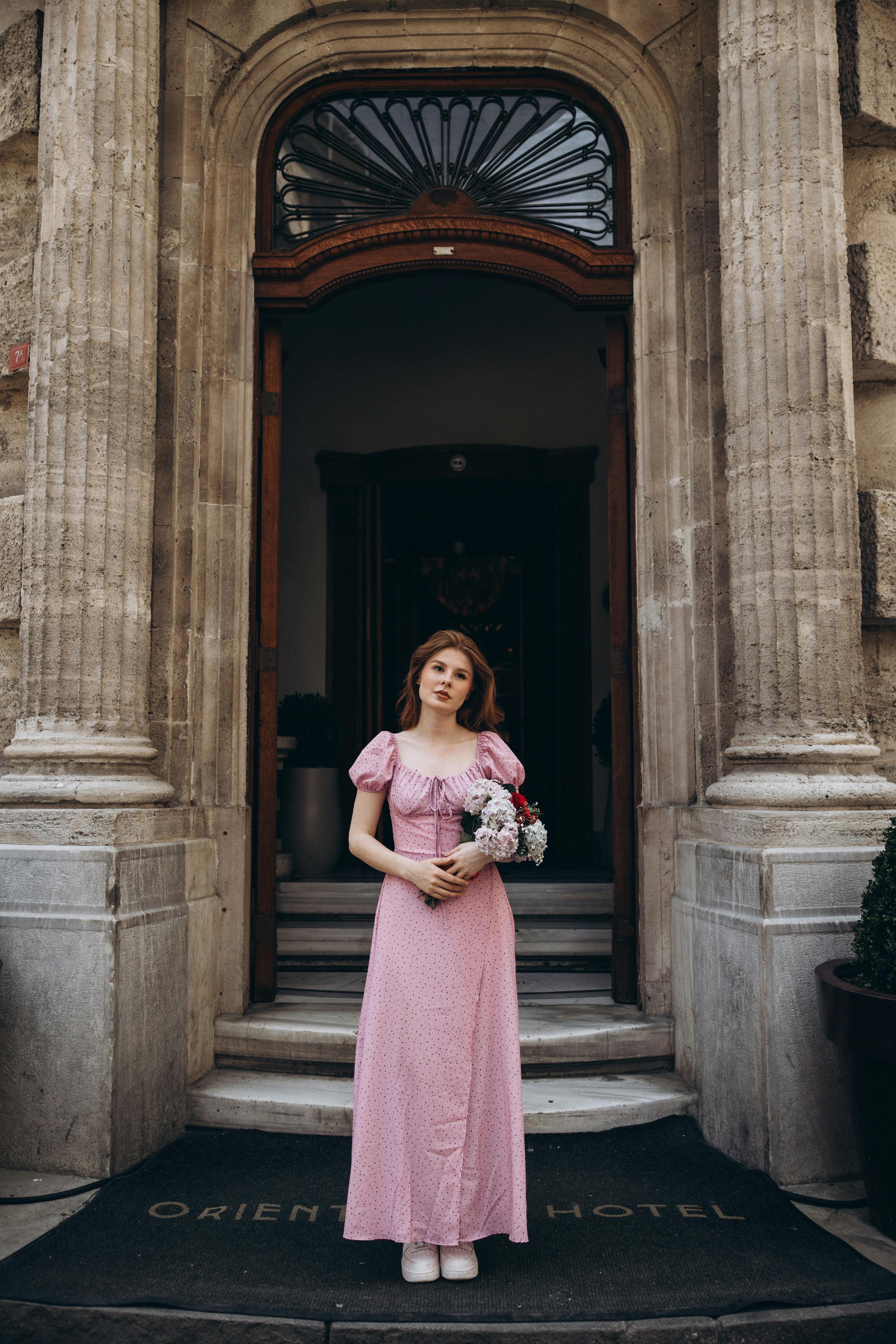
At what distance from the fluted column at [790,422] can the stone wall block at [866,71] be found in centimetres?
35

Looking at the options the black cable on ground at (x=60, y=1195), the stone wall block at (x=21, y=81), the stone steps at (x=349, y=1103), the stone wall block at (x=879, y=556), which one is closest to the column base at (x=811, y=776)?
the stone wall block at (x=879, y=556)

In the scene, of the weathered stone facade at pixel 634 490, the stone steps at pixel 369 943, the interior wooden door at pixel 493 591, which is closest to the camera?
the weathered stone facade at pixel 634 490

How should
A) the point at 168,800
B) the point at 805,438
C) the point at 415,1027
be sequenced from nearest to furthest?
the point at 415,1027
the point at 805,438
the point at 168,800

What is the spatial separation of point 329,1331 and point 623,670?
10.5 feet

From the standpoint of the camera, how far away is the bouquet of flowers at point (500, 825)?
2.71 m

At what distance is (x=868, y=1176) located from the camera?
3.19 m

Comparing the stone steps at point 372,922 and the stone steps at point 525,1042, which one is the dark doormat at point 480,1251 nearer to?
the stone steps at point 525,1042

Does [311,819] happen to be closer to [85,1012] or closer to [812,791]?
[85,1012]

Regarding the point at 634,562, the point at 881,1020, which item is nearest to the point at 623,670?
the point at 634,562

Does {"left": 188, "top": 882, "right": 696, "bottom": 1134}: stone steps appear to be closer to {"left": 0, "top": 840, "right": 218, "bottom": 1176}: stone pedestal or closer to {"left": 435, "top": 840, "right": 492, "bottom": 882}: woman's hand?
{"left": 0, "top": 840, "right": 218, "bottom": 1176}: stone pedestal

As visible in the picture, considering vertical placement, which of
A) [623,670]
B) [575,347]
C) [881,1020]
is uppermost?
[575,347]

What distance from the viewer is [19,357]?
479cm

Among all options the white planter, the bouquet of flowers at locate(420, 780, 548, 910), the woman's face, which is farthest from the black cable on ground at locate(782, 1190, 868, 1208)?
the white planter

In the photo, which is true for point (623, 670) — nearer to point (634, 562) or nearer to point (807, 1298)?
point (634, 562)
